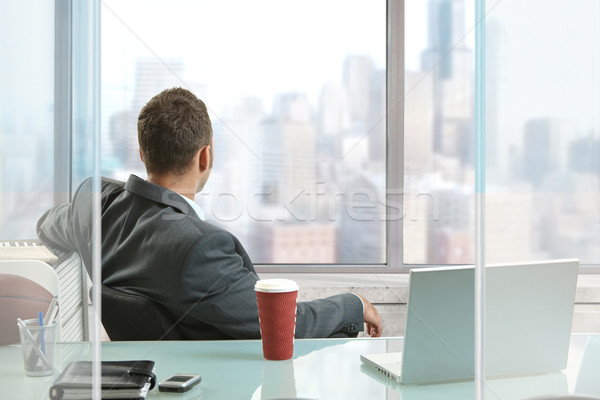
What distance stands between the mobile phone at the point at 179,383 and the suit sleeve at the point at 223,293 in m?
0.23

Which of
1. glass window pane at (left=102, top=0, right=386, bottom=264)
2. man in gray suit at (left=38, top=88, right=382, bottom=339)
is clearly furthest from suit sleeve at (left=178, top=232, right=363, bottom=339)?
glass window pane at (left=102, top=0, right=386, bottom=264)

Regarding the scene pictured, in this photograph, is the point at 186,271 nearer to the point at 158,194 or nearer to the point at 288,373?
the point at 158,194

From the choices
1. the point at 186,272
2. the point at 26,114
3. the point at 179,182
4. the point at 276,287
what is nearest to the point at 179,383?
the point at 276,287

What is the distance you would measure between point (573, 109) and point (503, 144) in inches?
3.5

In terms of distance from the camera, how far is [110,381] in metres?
0.79

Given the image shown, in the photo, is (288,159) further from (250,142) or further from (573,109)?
(573,109)

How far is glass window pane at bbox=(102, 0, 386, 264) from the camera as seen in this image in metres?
2.21

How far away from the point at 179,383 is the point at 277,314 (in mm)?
176

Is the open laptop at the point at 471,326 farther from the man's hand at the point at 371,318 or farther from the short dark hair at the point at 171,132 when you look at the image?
the short dark hair at the point at 171,132

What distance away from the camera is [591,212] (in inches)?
28.4

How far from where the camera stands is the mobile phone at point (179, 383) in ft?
2.66

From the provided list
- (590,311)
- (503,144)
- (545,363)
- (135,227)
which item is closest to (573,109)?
(503,144)

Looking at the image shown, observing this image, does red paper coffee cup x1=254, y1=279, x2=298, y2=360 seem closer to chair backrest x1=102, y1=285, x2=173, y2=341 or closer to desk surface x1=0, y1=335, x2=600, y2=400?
desk surface x1=0, y1=335, x2=600, y2=400

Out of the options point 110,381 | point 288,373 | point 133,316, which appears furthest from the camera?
point 133,316
